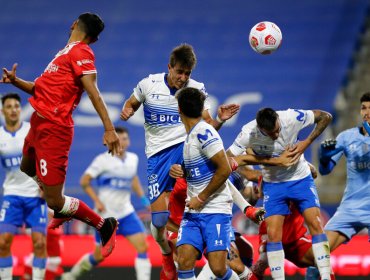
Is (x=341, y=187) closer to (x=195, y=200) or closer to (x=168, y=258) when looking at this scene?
(x=168, y=258)

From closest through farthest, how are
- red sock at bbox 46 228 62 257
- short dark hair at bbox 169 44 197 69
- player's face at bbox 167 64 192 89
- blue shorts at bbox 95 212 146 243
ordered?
short dark hair at bbox 169 44 197 69
player's face at bbox 167 64 192 89
red sock at bbox 46 228 62 257
blue shorts at bbox 95 212 146 243

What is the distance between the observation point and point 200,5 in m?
18.2

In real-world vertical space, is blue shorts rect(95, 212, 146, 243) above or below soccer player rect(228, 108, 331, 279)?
below

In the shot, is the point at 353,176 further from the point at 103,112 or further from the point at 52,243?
the point at 52,243

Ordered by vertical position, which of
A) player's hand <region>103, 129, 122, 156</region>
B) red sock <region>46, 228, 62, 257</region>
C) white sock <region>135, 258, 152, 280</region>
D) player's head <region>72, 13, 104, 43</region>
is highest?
player's head <region>72, 13, 104, 43</region>

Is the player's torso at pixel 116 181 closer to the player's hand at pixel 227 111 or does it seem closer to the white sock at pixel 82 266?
the white sock at pixel 82 266

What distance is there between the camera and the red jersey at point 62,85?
7.22 m

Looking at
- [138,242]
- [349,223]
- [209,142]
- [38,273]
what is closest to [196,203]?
[209,142]

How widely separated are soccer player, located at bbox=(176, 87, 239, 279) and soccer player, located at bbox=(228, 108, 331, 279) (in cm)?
121

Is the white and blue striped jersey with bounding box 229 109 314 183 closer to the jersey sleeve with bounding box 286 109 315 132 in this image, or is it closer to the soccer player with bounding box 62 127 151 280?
the jersey sleeve with bounding box 286 109 315 132

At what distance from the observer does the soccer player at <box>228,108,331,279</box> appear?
Result: 324 inches

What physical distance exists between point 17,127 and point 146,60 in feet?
23.7

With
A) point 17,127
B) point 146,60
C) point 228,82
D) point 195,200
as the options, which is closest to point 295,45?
point 228,82

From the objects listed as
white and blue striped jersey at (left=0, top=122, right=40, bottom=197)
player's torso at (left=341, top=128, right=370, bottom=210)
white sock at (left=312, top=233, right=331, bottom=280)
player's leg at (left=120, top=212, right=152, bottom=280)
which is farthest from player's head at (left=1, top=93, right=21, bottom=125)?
white sock at (left=312, top=233, right=331, bottom=280)
